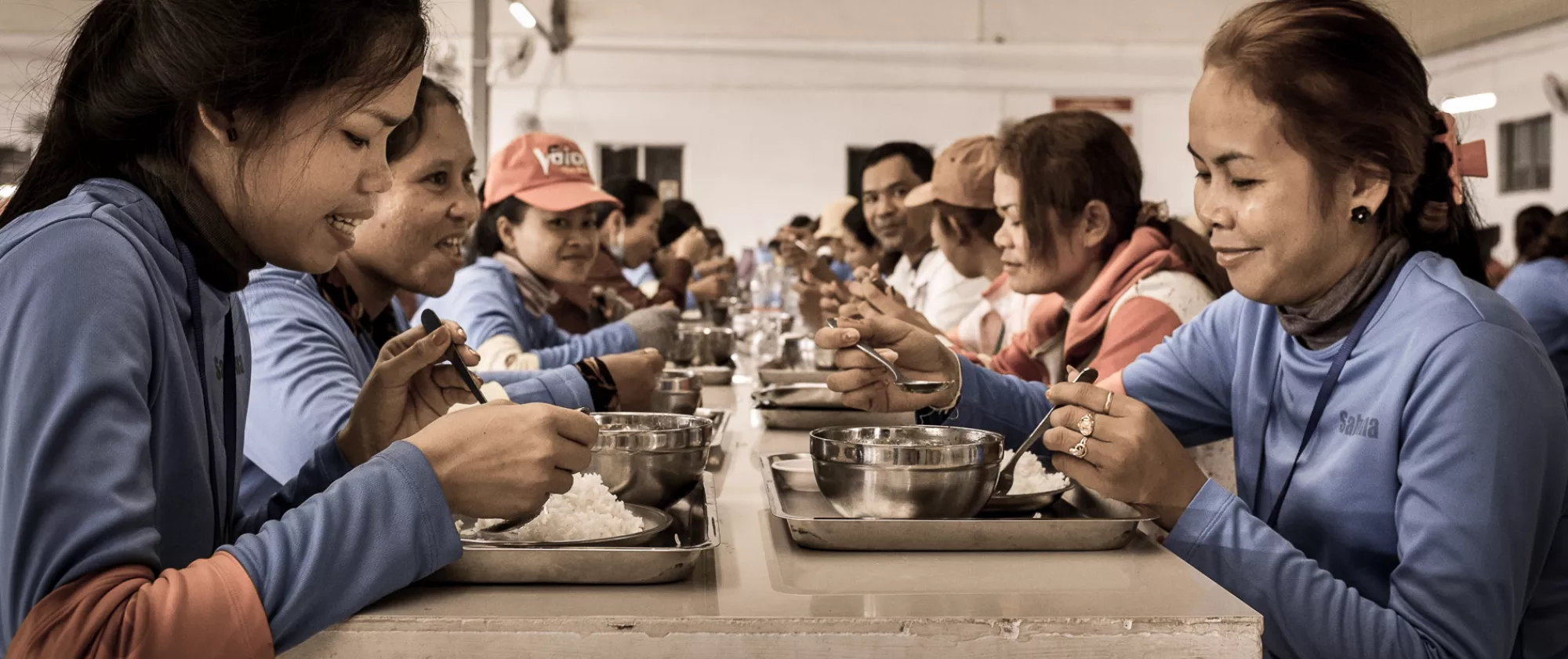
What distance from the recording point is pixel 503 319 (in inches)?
123

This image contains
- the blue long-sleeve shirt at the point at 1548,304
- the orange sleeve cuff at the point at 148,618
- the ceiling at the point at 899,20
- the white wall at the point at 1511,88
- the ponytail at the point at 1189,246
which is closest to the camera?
the orange sleeve cuff at the point at 148,618

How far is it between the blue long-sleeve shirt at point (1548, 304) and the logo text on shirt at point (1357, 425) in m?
1.49

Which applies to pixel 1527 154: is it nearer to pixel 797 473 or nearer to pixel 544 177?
pixel 544 177

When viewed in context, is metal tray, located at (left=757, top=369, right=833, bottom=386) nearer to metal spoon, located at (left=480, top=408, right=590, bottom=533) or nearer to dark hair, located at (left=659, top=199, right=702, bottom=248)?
metal spoon, located at (left=480, top=408, right=590, bottom=533)

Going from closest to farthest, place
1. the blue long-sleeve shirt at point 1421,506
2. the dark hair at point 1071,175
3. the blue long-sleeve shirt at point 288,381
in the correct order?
the blue long-sleeve shirt at point 1421,506 → the blue long-sleeve shirt at point 288,381 → the dark hair at point 1071,175

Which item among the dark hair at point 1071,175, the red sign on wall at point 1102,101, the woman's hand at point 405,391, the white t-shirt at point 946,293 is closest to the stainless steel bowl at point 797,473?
the woman's hand at point 405,391

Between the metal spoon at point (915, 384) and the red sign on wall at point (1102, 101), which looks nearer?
the metal spoon at point (915, 384)

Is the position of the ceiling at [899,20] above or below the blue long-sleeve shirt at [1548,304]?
above

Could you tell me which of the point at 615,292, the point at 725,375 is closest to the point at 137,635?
the point at 725,375

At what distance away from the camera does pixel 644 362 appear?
2180mm

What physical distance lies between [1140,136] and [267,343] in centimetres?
1171

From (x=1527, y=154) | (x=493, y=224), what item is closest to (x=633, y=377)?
(x=493, y=224)

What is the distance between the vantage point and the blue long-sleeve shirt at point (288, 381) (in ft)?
5.48

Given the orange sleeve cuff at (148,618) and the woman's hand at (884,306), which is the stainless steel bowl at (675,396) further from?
the orange sleeve cuff at (148,618)
